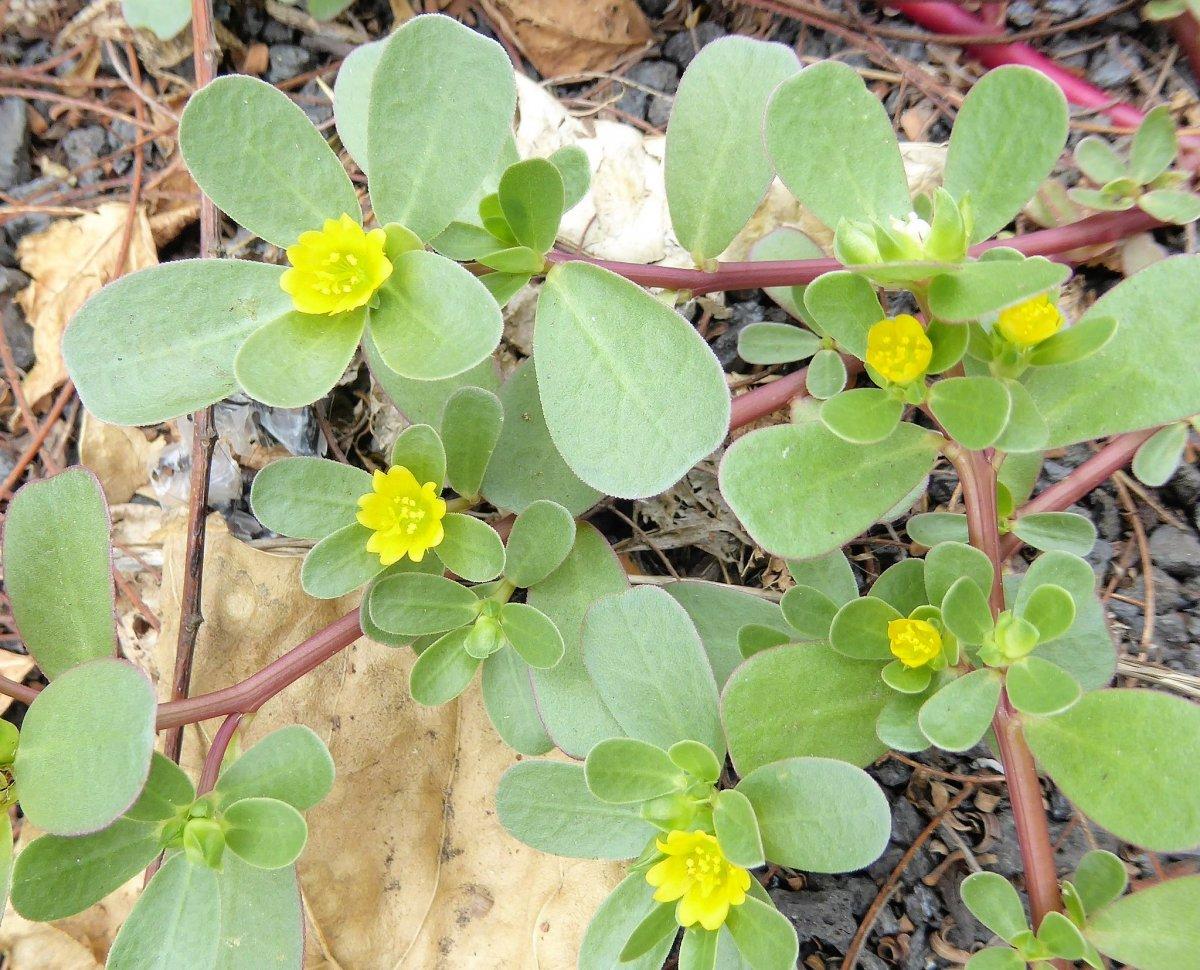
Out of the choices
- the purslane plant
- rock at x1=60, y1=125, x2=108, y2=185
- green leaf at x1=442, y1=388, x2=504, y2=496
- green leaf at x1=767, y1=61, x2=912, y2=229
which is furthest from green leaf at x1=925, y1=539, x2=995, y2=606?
rock at x1=60, y1=125, x2=108, y2=185

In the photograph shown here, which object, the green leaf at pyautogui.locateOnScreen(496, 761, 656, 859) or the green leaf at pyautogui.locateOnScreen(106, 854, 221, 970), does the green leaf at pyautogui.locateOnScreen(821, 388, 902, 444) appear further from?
the green leaf at pyautogui.locateOnScreen(106, 854, 221, 970)

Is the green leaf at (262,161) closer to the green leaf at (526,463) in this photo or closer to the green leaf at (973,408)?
the green leaf at (526,463)

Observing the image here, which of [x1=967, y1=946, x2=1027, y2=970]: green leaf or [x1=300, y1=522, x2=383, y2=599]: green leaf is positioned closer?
[x1=967, y1=946, x2=1027, y2=970]: green leaf

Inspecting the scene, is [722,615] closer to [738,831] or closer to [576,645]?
[576,645]

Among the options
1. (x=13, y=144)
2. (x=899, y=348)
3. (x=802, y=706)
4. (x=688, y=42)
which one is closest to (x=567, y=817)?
(x=802, y=706)

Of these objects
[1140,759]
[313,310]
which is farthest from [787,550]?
[313,310]

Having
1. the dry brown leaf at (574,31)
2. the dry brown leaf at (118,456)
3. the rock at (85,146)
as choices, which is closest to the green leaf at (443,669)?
the dry brown leaf at (118,456)
